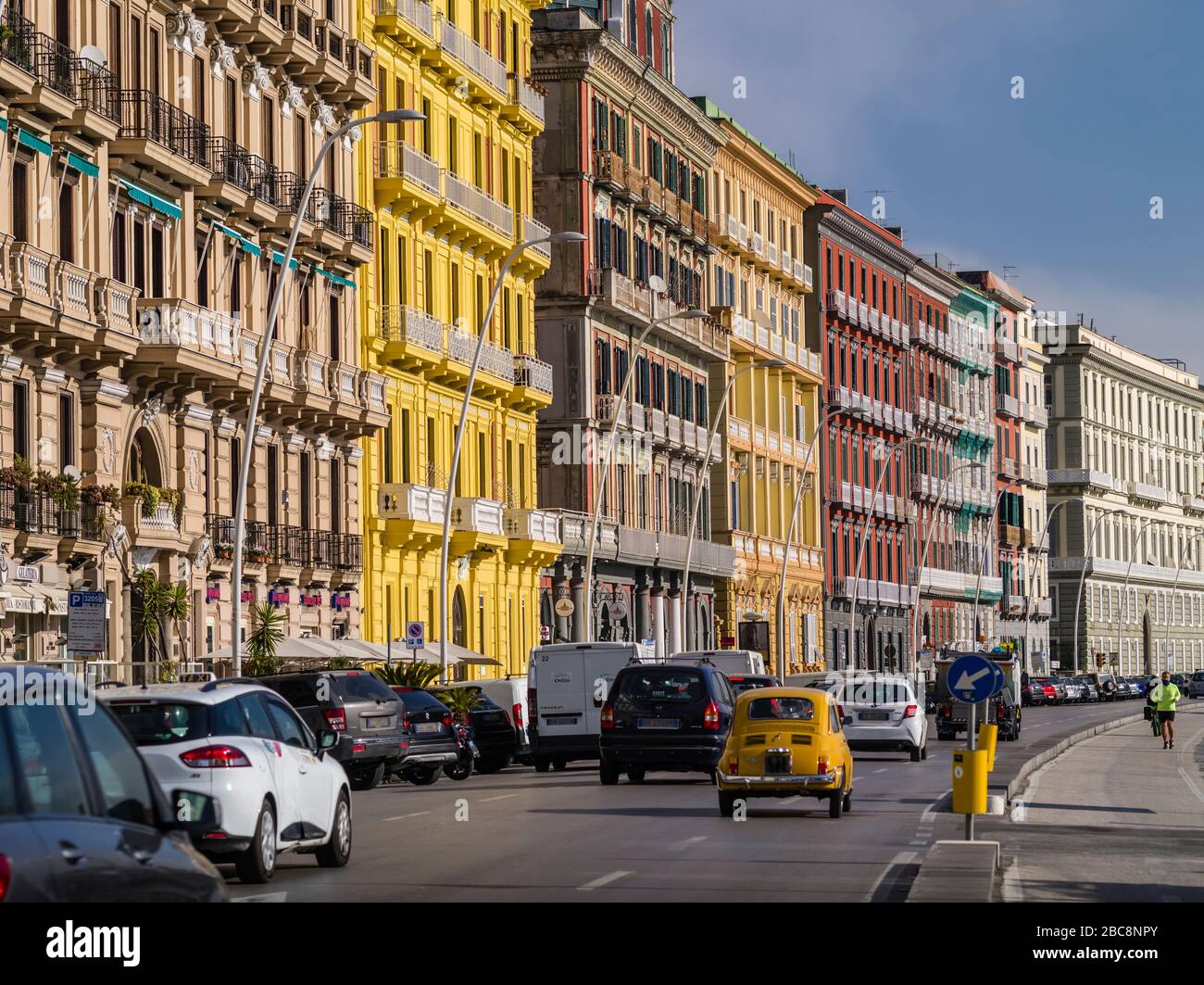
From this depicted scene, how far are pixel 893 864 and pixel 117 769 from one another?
12.5m

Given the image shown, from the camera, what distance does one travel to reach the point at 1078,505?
148 meters

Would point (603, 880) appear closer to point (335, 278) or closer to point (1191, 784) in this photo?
point (1191, 784)

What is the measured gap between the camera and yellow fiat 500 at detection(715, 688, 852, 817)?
28.4m

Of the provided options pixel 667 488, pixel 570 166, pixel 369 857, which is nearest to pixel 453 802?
pixel 369 857

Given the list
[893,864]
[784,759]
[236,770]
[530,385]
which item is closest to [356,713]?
[784,759]

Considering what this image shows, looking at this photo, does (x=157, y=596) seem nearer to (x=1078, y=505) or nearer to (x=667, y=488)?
(x=667, y=488)

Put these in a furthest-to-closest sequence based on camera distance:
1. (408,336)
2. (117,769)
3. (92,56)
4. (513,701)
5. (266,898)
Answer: (408,336) → (513,701) → (92,56) → (266,898) → (117,769)

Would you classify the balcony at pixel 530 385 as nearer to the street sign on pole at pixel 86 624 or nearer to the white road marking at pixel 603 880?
the street sign on pole at pixel 86 624

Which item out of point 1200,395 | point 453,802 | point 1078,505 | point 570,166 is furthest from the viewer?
point 1200,395

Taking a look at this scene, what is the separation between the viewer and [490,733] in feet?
142

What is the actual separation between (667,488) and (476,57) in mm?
19914

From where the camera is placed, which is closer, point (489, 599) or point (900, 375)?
point (489, 599)

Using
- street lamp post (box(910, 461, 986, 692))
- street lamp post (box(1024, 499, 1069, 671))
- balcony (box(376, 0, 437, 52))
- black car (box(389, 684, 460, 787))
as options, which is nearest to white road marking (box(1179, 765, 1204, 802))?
black car (box(389, 684, 460, 787))

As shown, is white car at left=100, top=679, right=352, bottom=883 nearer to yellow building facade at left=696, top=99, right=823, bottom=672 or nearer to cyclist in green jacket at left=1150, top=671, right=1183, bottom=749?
cyclist in green jacket at left=1150, top=671, right=1183, bottom=749
